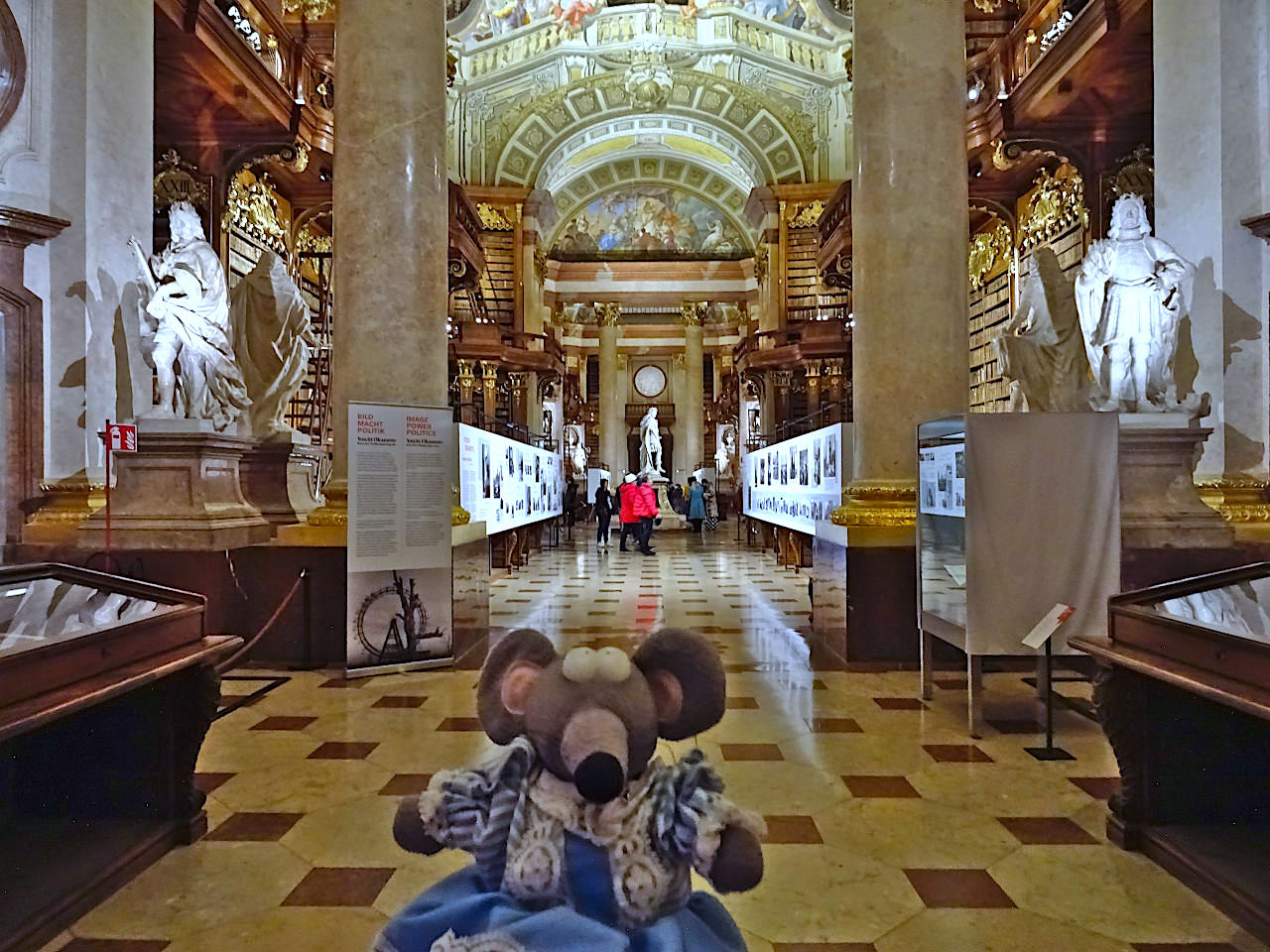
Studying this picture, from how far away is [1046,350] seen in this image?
643 cm

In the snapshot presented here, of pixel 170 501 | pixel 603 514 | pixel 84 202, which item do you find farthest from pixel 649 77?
pixel 170 501

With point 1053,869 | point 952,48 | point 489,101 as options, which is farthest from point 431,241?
point 489,101

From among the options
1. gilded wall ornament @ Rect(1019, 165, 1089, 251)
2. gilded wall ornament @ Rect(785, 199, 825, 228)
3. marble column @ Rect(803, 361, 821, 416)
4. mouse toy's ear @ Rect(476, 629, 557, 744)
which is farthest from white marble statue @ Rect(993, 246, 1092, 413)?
gilded wall ornament @ Rect(785, 199, 825, 228)

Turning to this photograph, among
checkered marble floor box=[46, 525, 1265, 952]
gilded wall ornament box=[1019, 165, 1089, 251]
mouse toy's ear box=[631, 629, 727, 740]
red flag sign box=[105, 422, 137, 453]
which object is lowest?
checkered marble floor box=[46, 525, 1265, 952]

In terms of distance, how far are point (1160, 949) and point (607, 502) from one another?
13792 mm

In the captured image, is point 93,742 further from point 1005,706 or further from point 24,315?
point 24,315

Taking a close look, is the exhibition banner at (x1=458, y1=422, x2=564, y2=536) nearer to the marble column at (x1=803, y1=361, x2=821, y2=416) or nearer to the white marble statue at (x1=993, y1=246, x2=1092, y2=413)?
the white marble statue at (x1=993, y1=246, x2=1092, y2=413)

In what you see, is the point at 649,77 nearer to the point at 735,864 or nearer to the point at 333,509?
the point at 333,509

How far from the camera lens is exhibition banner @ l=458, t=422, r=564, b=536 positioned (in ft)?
27.5

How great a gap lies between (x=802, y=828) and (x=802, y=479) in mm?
8245

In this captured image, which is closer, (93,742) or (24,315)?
(93,742)

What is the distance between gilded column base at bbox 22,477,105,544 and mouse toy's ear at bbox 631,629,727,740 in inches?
236

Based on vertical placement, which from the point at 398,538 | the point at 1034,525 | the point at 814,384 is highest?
the point at 814,384

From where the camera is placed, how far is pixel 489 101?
72.3 ft
